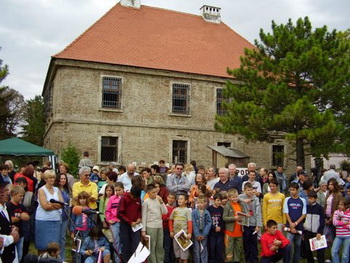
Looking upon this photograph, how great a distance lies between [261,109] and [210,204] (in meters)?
11.0

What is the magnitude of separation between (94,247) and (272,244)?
3.27m

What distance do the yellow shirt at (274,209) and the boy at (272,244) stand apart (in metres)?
1.08

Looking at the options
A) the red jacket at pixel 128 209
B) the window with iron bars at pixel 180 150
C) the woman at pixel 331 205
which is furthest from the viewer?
the window with iron bars at pixel 180 150

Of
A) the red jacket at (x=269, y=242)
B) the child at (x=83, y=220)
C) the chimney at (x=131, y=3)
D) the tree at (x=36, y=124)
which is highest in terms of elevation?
the chimney at (x=131, y=3)

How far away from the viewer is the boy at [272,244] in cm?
793

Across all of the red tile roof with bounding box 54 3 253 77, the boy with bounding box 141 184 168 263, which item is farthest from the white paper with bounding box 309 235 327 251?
the red tile roof with bounding box 54 3 253 77

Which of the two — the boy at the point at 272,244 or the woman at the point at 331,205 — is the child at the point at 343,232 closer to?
the woman at the point at 331,205

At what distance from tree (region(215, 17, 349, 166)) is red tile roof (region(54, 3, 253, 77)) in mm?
5775

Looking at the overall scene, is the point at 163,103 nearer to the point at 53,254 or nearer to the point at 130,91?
the point at 130,91

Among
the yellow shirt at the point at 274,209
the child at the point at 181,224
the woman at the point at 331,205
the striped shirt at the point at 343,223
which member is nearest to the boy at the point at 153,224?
the child at the point at 181,224

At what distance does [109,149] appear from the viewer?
77.5 ft

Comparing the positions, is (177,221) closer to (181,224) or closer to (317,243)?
(181,224)

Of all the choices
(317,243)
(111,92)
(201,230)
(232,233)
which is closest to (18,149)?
(111,92)

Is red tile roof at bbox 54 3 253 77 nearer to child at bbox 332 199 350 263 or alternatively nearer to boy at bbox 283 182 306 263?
boy at bbox 283 182 306 263
